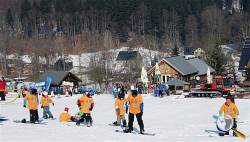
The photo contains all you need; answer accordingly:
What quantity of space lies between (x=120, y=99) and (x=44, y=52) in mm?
78677

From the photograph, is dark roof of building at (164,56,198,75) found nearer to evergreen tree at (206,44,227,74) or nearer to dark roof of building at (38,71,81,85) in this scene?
evergreen tree at (206,44,227,74)

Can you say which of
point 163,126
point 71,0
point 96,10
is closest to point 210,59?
point 163,126

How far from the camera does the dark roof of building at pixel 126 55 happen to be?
89875 millimetres

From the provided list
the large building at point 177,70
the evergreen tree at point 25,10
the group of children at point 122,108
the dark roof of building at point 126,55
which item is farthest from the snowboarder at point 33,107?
the evergreen tree at point 25,10

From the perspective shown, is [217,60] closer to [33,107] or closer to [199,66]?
[199,66]

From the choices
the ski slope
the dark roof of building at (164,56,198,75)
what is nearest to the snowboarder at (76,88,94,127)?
the ski slope

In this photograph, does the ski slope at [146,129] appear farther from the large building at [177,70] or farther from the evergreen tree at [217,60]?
the evergreen tree at [217,60]

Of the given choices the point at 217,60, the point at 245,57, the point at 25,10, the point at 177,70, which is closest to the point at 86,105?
the point at 245,57

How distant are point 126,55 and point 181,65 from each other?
33884mm

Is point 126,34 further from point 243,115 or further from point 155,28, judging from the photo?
point 243,115

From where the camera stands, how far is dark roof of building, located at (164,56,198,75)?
58.6 metres

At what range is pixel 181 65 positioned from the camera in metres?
59.9

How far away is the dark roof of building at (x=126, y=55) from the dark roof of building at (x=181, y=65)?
2771 centimetres

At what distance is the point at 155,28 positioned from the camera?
118250 mm
